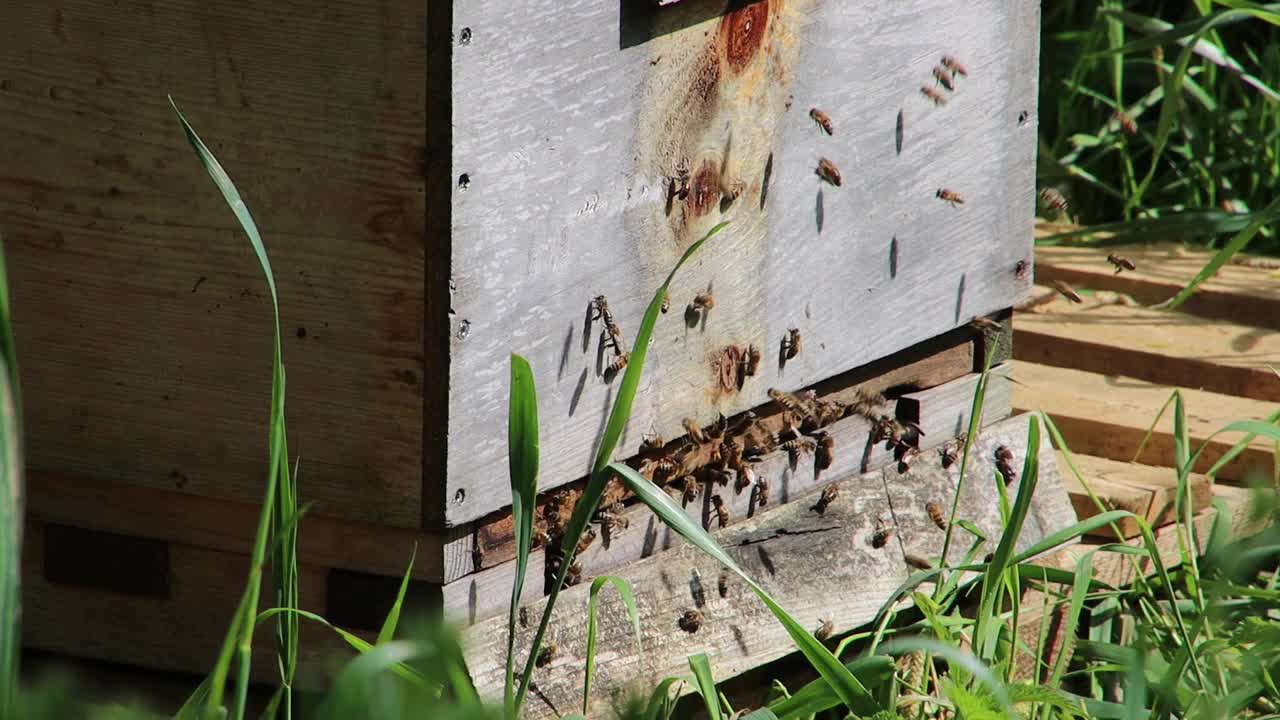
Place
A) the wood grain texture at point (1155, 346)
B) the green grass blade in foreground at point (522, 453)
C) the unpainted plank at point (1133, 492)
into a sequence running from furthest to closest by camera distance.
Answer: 1. the wood grain texture at point (1155, 346)
2. the unpainted plank at point (1133, 492)
3. the green grass blade in foreground at point (522, 453)

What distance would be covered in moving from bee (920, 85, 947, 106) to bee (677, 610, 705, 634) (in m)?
0.89

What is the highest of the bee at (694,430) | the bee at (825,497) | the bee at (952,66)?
the bee at (952,66)

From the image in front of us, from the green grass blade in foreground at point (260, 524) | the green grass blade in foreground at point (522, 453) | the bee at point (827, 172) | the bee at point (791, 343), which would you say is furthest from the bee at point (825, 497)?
the green grass blade in foreground at point (260, 524)

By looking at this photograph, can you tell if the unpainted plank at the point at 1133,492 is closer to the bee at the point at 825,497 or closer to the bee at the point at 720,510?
the bee at the point at 825,497

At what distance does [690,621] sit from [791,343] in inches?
16.9

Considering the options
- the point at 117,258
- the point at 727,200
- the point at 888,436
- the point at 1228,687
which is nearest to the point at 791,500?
the point at 888,436

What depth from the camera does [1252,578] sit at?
302 cm

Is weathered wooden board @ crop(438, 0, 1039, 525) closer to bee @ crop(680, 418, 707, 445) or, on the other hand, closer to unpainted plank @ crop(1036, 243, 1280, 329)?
bee @ crop(680, 418, 707, 445)

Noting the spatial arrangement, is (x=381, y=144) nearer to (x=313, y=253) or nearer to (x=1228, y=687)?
(x=313, y=253)

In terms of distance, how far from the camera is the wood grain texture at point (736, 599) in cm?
223

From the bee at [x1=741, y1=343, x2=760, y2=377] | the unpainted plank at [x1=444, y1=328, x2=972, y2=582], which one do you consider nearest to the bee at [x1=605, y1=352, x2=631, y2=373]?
the unpainted plank at [x1=444, y1=328, x2=972, y2=582]

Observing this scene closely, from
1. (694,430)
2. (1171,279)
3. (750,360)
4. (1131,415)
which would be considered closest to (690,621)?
(694,430)

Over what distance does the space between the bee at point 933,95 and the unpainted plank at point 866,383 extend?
411mm

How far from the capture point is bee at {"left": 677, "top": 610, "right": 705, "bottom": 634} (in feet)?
7.89
